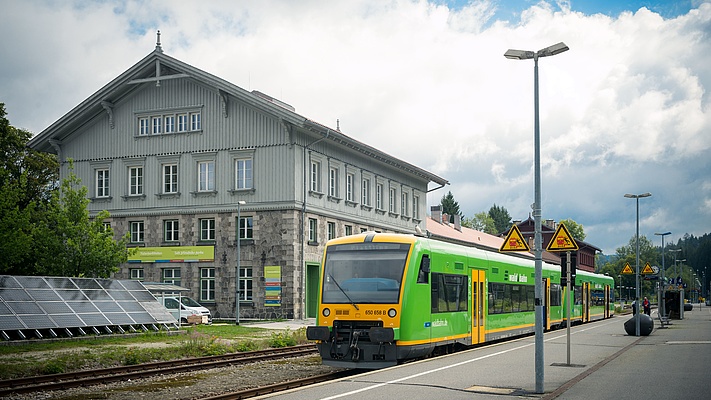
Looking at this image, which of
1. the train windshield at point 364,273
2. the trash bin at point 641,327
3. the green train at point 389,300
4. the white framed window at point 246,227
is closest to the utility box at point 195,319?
the white framed window at point 246,227

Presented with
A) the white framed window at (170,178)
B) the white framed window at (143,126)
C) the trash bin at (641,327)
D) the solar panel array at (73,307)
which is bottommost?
the trash bin at (641,327)

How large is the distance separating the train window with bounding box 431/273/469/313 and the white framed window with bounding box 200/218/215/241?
78.8 feet

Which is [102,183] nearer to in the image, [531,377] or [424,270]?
[424,270]

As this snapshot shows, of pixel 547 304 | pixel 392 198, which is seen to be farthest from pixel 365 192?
pixel 547 304

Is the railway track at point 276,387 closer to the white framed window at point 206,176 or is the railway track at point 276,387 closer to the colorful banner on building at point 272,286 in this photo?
the colorful banner on building at point 272,286

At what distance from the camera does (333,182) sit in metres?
46.2

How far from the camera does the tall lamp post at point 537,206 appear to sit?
13875 millimetres

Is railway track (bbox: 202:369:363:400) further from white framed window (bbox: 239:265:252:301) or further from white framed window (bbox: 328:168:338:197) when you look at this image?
white framed window (bbox: 328:168:338:197)

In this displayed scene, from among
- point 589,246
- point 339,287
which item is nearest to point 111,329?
point 339,287

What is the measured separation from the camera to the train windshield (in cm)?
1847

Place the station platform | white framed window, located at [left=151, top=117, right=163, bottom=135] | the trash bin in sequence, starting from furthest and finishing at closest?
white framed window, located at [left=151, top=117, right=163, bottom=135] → the trash bin → the station platform

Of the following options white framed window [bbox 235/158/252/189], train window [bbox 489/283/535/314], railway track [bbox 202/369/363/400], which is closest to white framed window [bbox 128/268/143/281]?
white framed window [bbox 235/158/252/189]

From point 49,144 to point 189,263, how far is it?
42.1ft

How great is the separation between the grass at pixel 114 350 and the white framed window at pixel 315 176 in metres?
14.9
